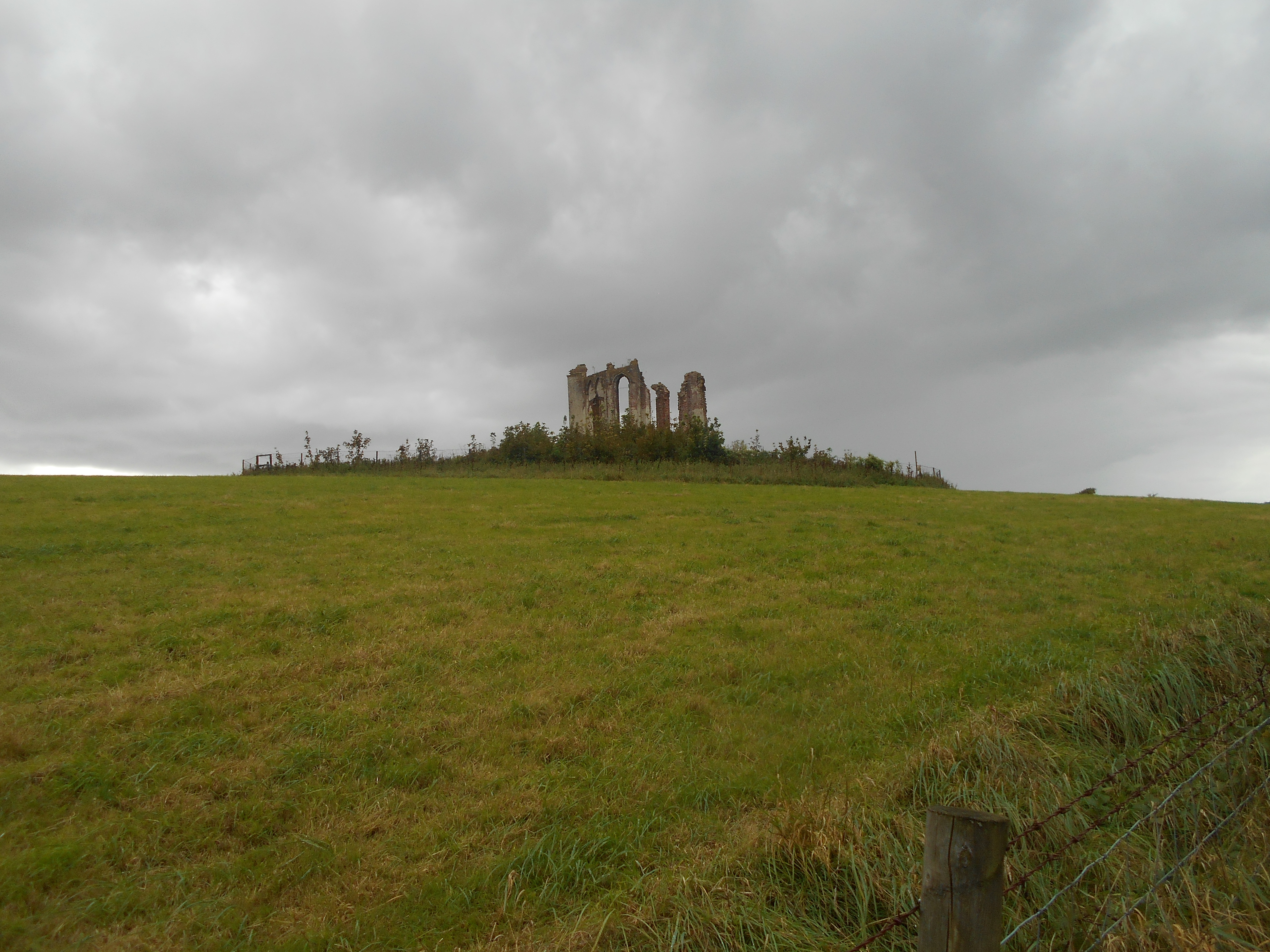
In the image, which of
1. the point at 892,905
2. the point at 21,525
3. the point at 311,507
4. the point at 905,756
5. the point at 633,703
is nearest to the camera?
the point at 892,905

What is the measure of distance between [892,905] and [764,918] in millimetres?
626

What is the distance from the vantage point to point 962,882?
216cm

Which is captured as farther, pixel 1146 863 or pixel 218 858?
pixel 218 858

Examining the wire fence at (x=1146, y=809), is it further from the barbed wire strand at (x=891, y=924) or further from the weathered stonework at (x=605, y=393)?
the weathered stonework at (x=605, y=393)

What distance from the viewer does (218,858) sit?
423cm

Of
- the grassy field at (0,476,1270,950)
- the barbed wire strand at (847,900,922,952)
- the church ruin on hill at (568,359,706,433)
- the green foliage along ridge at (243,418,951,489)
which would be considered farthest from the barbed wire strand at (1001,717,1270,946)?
the church ruin on hill at (568,359,706,433)

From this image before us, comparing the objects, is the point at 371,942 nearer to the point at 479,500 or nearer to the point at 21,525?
the point at 21,525

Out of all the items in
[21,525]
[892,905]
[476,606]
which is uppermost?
[21,525]

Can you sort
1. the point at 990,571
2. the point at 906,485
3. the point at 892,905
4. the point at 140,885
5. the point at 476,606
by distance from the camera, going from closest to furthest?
1. the point at 892,905
2. the point at 140,885
3. the point at 476,606
4. the point at 990,571
5. the point at 906,485

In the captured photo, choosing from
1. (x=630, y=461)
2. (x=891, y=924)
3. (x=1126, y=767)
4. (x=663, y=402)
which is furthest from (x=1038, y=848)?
(x=663, y=402)

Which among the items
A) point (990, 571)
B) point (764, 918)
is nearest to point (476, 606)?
point (764, 918)

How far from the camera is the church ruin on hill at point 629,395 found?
4634 cm

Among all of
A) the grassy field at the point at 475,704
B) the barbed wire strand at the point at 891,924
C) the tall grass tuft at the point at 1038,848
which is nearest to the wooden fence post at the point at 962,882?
the barbed wire strand at the point at 891,924

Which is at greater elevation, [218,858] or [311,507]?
[311,507]
